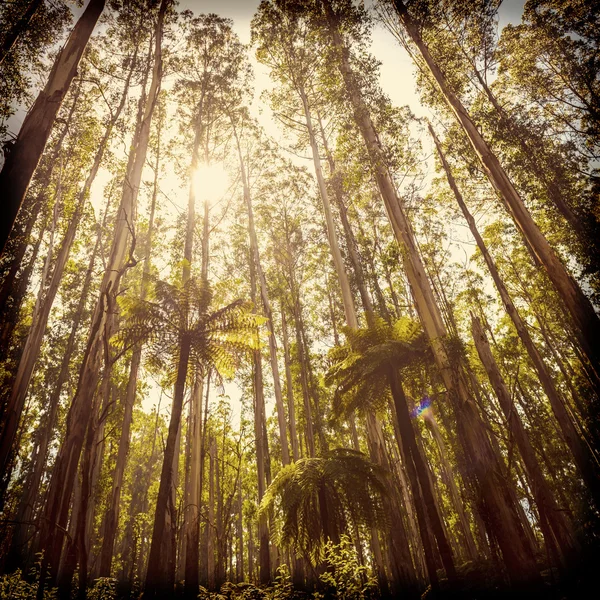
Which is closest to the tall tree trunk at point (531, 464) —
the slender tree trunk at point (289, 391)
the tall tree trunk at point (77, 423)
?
the slender tree trunk at point (289, 391)

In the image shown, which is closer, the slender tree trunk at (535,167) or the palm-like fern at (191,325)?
the palm-like fern at (191,325)

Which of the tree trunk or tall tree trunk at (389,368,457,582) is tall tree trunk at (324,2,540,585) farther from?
the tree trunk

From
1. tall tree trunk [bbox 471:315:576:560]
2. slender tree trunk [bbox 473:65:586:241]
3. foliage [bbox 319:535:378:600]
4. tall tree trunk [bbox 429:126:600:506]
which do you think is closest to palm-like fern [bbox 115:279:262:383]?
foliage [bbox 319:535:378:600]

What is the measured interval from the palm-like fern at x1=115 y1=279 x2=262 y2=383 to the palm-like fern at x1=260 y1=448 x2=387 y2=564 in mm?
2365

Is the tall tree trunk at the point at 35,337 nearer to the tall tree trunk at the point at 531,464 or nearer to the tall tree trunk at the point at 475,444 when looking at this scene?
the tall tree trunk at the point at 475,444

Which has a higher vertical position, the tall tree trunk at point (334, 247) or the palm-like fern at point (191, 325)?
the tall tree trunk at point (334, 247)

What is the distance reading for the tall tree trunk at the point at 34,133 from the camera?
Result: 7.70 feet

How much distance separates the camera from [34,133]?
265 cm

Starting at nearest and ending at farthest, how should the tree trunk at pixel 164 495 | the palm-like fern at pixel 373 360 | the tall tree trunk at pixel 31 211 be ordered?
the tree trunk at pixel 164 495
the palm-like fern at pixel 373 360
the tall tree trunk at pixel 31 211

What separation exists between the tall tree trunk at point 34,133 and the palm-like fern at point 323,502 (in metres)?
4.64

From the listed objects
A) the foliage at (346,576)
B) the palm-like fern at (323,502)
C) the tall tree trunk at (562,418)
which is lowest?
the foliage at (346,576)

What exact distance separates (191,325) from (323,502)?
3.59 m

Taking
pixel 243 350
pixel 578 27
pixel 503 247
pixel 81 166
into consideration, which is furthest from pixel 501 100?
pixel 81 166

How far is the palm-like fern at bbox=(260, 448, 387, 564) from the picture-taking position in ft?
15.4
